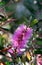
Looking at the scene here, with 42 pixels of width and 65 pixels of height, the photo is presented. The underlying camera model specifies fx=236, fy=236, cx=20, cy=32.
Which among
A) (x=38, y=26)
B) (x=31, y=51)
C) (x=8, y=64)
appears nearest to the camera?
(x=8, y=64)

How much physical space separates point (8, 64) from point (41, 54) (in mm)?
218

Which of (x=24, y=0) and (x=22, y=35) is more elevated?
(x=24, y=0)

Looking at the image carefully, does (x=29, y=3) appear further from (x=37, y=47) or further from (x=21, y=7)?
(x=37, y=47)

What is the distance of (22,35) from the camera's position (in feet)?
3.64

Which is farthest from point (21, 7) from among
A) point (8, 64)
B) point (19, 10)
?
point (8, 64)

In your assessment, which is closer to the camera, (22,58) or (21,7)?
(22,58)

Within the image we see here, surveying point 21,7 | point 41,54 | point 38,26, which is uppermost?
point 21,7

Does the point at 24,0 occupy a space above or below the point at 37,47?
above

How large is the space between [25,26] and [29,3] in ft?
0.83

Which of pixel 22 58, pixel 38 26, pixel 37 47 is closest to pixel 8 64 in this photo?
pixel 22 58

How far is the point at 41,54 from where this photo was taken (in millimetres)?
1221

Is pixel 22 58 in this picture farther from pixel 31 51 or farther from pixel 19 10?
pixel 19 10

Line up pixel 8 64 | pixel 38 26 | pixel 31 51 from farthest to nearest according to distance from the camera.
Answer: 1. pixel 38 26
2. pixel 31 51
3. pixel 8 64

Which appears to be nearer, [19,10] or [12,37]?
[12,37]
